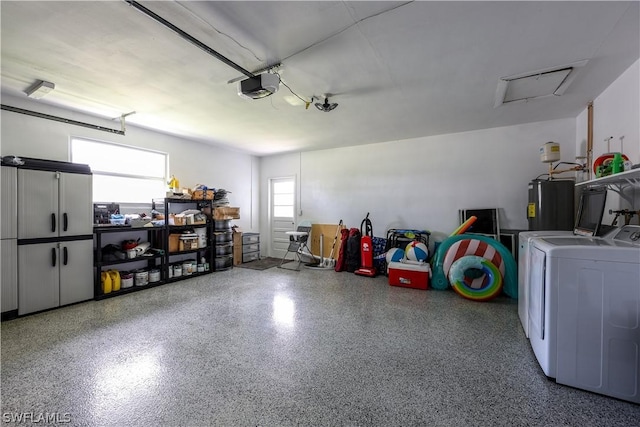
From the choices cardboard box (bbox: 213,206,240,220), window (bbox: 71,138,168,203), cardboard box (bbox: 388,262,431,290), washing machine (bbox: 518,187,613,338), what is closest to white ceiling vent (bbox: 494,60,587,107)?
washing machine (bbox: 518,187,613,338)

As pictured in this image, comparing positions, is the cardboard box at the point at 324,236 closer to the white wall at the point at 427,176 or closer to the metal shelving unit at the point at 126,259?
the white wall at the point at 427,176

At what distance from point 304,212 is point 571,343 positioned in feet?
17.4

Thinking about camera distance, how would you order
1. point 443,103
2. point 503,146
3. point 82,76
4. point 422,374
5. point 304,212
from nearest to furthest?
point 422,374 < point 82,76 < point 443,103 < point 503,146 < point 304,212

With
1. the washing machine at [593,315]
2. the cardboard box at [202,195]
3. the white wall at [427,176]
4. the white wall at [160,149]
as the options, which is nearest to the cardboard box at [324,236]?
the white wall at [427,176]

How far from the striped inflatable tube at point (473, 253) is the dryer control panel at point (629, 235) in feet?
5.71

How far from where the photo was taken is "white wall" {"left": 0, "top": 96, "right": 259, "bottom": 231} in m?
3.42

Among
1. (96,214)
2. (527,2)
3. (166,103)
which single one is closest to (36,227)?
(96,214)

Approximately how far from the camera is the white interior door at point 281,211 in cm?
681

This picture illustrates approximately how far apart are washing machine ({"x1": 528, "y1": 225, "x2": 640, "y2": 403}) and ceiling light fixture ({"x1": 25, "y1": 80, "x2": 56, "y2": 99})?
5.19 meters

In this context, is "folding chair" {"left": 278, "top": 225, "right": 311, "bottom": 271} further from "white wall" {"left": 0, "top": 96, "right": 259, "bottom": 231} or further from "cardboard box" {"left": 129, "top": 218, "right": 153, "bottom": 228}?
"cardboard box" {"left": 129, "top": 218, "right": 153, "bottom": 228}

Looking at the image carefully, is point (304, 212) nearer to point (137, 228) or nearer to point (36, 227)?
point (137, 228)

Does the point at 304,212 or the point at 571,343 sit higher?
the point at 304,212

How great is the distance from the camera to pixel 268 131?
4.75 meters

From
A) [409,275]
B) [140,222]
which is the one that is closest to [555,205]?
[409,275]
